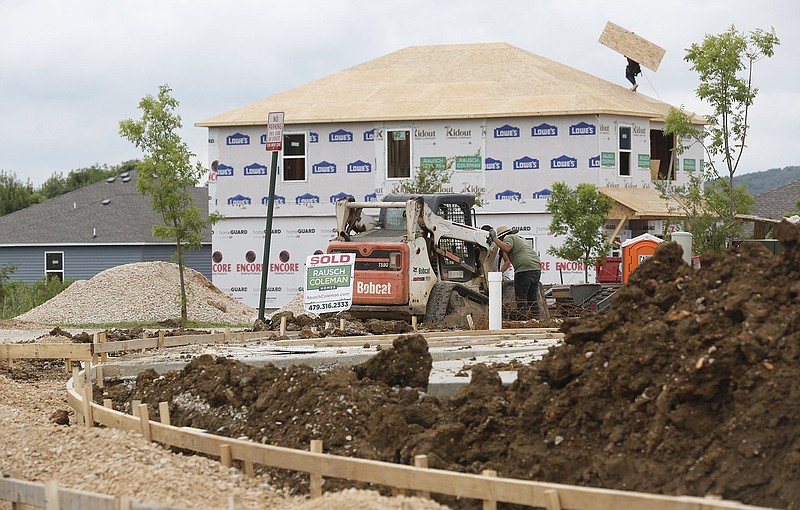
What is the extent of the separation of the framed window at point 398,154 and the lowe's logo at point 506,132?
2802mm

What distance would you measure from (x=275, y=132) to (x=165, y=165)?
7.40 metres

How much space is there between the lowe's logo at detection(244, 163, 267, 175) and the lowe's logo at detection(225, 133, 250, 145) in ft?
2.55

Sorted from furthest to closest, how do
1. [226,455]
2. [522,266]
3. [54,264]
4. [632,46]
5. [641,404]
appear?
[54,264], [632,46], [522,266], [226,455], [641,404]

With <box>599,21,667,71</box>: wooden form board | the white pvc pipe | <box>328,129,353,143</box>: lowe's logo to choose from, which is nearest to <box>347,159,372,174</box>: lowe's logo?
<box>328,129,353,143</box>: lowe's logo

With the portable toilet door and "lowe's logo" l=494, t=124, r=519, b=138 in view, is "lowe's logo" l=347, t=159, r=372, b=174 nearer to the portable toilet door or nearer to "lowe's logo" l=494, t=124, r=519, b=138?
"lowe's logo" l=494, t=124, r=519, b=138

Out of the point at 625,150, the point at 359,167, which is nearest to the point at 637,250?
the point at 625,150

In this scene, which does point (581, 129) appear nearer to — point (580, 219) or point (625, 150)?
point (625, 150)

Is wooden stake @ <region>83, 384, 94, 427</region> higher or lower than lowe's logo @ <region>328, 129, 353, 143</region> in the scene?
lower

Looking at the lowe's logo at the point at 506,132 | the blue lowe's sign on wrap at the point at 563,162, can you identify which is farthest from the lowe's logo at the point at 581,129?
the lowe's logo at the point at 506,132

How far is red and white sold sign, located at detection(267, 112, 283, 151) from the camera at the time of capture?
22469 millimetres

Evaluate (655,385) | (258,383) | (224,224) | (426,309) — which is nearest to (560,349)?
(655,385)

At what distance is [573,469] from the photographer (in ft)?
25.7

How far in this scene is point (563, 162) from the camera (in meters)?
34.9

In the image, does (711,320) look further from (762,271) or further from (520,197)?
(520,197)
